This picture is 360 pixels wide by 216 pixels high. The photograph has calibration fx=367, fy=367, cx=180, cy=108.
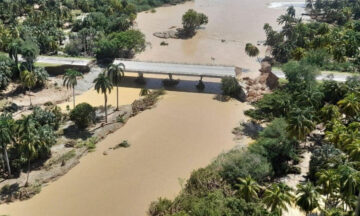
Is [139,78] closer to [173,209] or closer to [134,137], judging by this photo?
[134,137]

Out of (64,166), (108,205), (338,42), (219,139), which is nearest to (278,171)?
(219,139)

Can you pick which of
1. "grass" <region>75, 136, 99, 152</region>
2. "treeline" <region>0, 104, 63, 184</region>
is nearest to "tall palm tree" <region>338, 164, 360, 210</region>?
"grass" <region>75, 136, 99, 152</region>

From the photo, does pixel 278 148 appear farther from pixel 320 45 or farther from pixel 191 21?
pixel 191 21

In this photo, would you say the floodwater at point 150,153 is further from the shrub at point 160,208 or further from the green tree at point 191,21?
the green tree at point 191,21

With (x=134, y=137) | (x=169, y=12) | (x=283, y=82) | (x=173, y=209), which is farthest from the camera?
(x=169, y=12)

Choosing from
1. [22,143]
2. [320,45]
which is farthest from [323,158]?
[320,45]

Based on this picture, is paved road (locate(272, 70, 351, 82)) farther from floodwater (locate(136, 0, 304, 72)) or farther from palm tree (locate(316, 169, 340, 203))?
palm tree (locate(316, 169, 340, 203))
